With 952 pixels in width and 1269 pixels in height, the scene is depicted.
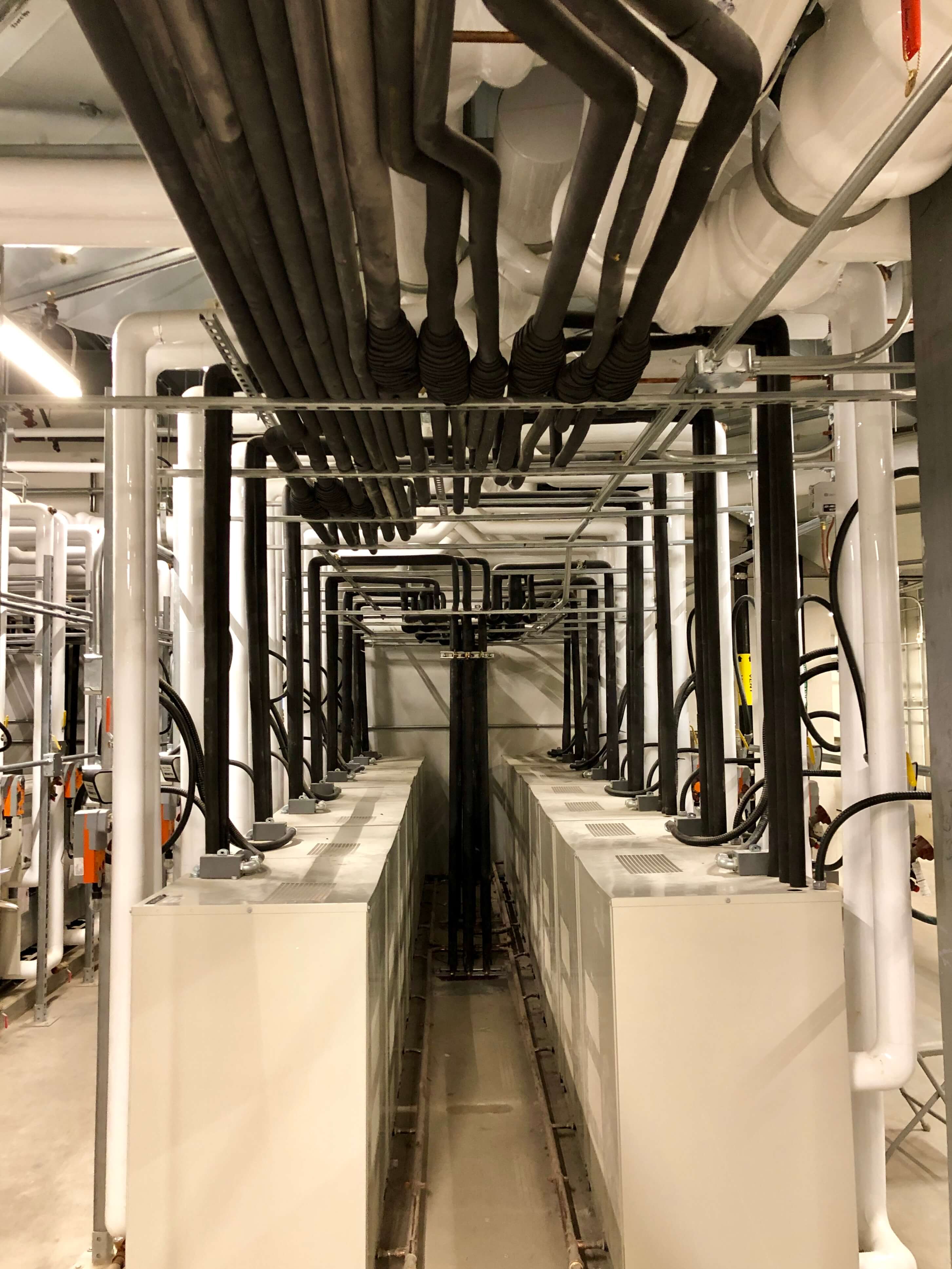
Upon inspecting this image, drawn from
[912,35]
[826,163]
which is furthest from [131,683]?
[912,35]

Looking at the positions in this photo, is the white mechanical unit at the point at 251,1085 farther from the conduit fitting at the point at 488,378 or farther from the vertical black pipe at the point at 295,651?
the vertical black pipe at the point at 295,651

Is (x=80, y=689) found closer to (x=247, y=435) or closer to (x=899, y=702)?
(x=247, y=435)

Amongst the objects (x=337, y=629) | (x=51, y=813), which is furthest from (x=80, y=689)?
(x=337, y=629)

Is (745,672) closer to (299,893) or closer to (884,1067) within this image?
(884,1067)

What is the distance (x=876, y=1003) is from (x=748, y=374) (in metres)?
1.40

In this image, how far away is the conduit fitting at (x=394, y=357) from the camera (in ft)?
4.49

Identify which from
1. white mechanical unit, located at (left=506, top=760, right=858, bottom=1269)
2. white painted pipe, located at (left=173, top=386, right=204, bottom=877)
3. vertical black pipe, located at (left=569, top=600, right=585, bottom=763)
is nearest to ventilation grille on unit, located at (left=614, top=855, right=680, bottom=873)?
white mechanical unit, located at (left=506, top=760, right=858, bottom=1269)

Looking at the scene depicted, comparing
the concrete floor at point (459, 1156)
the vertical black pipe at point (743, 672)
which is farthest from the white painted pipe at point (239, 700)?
the vertical black pipe at point (743, 672)

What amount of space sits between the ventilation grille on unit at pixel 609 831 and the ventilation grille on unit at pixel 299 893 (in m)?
0.91

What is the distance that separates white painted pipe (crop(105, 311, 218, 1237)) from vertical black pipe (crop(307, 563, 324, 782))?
4.56ft

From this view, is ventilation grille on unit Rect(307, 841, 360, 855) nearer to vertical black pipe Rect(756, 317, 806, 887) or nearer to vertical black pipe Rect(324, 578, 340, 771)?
vertical black pipe Rect(756, 317, 806, 887)

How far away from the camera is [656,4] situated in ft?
2.51

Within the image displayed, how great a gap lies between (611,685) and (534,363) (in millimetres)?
2790

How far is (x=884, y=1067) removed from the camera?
A: 170cm
